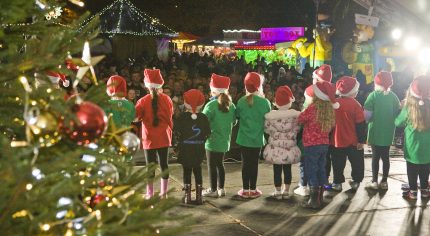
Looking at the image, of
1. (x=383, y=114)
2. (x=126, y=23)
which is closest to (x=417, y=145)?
(x=383, y=114)

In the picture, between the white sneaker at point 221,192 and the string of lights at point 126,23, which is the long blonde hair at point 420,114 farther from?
the string of lights at point 126,23

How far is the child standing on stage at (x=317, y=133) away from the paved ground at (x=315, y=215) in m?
0.36

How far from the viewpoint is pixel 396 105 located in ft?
26.0

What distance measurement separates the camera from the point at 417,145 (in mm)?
7312

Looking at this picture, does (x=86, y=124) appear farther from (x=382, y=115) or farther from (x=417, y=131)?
(x=382, y=115)

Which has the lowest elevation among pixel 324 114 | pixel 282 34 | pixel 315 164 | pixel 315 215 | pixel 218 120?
pixel 315 215

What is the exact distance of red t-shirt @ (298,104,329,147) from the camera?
6.85 metres

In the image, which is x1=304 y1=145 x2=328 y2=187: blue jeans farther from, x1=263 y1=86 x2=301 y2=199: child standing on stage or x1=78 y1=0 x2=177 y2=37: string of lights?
x1=78 y1=0 x2=177 y2=37: string of lights

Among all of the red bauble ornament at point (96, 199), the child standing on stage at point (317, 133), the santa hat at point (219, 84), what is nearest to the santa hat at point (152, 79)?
the santa hat at point (219, 84)

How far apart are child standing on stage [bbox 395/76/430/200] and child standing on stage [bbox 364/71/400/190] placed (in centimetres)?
30

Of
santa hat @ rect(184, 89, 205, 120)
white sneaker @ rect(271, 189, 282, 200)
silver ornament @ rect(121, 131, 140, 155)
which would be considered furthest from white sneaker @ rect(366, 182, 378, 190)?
silver ornament @ rect(121, 131, 140, 155)

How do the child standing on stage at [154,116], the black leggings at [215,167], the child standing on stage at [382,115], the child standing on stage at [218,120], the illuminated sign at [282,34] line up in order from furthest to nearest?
the illuminated sign at [282,34] → the child standing on stage at [382,115] → the black leggings at [215,167] → the child standing on stage at [218,120] → the child standing on stage at [154,116]

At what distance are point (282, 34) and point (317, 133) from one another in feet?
62.0

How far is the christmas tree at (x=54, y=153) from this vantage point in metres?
2.03
